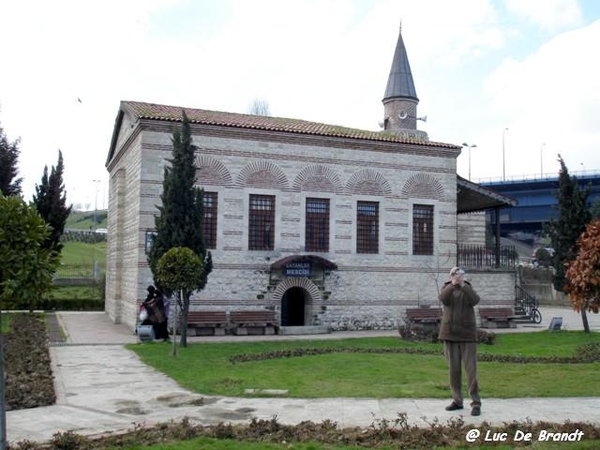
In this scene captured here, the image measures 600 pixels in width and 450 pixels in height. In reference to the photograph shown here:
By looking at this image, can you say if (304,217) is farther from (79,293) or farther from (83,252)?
(83,252)

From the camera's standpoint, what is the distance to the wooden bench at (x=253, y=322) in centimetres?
2256

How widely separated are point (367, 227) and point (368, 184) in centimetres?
166

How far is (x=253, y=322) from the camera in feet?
74.4

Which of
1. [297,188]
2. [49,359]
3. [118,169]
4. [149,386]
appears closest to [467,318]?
[149,386]

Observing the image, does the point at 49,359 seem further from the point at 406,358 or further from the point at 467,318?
the point at 467,318

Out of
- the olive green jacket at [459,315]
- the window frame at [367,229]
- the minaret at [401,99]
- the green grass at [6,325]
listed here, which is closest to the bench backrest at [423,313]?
the window frame at [367,229]

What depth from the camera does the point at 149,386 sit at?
39.0 ft

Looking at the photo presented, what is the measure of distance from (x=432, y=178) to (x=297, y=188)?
18.9 ft

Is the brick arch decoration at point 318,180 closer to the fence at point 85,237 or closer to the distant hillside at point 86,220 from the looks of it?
the fence at point 85,237

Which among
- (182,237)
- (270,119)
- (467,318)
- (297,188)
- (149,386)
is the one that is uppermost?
(270,119)

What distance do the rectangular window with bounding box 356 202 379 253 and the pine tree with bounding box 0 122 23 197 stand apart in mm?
17857

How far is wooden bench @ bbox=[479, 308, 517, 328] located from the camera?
25.9 m

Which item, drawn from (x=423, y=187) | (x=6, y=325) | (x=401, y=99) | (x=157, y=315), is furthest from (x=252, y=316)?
(x=401, y=99)

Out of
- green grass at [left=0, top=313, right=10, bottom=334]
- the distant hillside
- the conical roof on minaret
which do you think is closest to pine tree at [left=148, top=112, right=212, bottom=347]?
green grass at [left=0, top=313, right=10, bottom=334]
